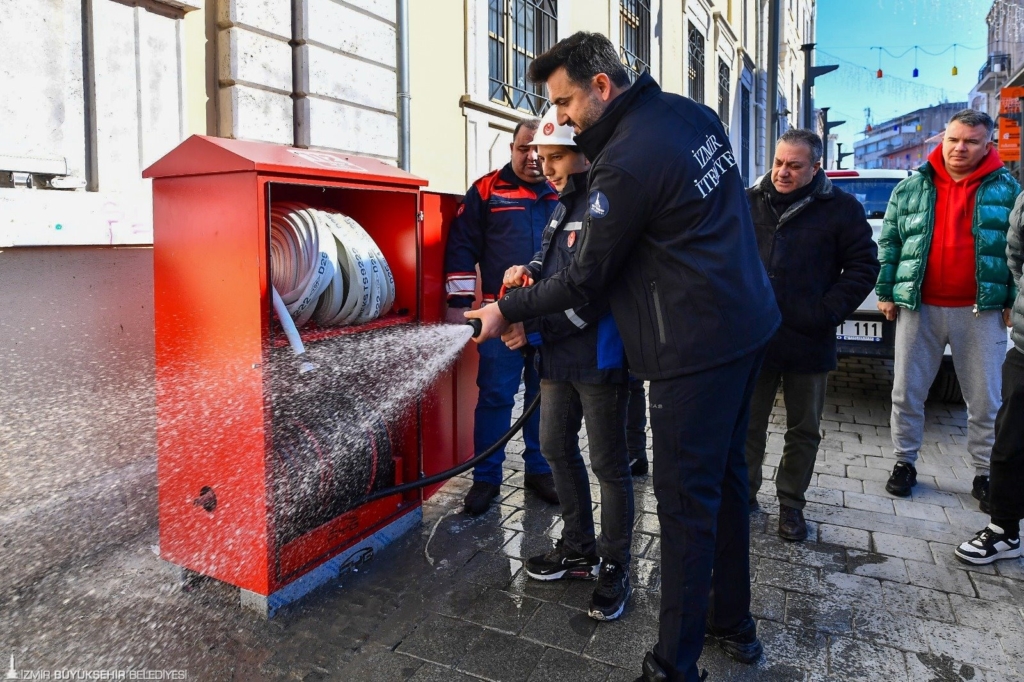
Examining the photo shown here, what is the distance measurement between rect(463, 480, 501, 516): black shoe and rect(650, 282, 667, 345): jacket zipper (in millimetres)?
1939

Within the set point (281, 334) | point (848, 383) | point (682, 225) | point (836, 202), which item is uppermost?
point (836, 202)

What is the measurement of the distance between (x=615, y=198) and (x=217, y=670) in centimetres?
202

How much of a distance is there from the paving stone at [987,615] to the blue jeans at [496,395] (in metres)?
1.96

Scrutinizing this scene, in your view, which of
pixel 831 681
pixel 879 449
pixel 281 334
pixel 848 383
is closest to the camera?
pixel 831 681

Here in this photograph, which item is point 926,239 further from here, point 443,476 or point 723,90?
point 723,90

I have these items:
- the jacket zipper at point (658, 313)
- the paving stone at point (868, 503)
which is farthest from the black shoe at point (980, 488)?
the jacket zipper at point (658, 313)

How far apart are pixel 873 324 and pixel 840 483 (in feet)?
5.79

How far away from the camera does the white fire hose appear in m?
3.16

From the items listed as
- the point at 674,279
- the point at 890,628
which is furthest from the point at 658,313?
the point at 890,628

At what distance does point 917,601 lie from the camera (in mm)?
3092

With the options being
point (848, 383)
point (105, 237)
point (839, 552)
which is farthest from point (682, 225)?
point (848, 383)

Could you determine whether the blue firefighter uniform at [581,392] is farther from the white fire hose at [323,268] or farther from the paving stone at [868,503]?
the paving stone at [868,503]

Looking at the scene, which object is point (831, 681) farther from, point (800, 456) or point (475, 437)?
point (475, 437)

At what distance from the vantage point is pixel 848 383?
7395mm
